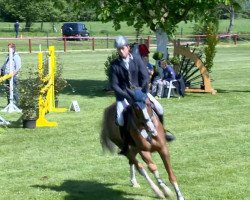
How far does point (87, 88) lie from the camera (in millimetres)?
23875

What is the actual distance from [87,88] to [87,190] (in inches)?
588

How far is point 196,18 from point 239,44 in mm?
34795

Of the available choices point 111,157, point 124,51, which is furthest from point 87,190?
point 111,157

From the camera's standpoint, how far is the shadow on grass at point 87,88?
21.8 meters

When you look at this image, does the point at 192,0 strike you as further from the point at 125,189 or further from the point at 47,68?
the point at 125,189

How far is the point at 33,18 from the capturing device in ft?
258

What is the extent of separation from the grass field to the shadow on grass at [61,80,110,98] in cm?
181

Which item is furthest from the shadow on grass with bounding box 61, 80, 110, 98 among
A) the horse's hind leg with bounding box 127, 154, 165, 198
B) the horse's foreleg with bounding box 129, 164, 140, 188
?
the horse's hind leg with bounding box 127, 154, 165, 198

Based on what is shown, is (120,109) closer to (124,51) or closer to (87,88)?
(124,51)

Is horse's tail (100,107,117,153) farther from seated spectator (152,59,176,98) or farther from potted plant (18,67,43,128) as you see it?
seated spectator (152,59,176,98)

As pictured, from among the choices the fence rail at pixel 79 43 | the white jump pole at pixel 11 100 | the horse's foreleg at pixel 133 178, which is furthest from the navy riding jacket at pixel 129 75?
the fence rail at pixel 79 43

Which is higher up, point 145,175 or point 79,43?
point 145,175

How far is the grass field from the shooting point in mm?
8992

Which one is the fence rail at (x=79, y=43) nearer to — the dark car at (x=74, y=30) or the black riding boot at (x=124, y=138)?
the dark car at (x=74, y=30)
